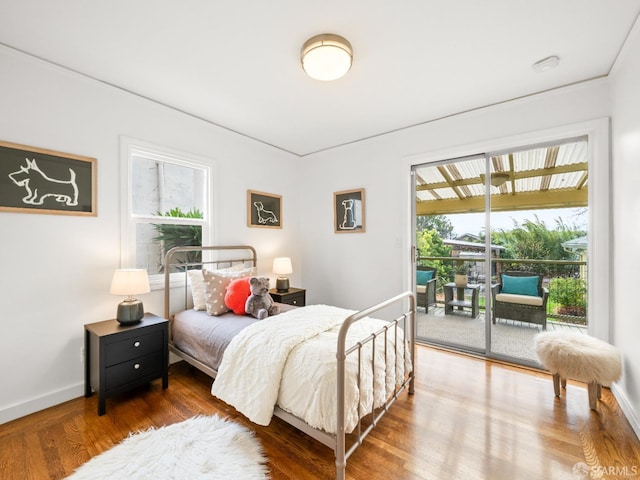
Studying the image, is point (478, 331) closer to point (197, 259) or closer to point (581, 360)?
point (581, 360)

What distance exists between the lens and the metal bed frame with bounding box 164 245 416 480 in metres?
1.46

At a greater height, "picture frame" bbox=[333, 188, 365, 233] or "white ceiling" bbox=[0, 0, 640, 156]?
"white ceiling" bbox=[0, 0, 640, 156]

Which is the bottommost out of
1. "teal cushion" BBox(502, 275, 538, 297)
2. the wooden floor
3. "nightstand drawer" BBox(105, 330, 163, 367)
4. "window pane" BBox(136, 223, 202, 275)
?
the wooden floor

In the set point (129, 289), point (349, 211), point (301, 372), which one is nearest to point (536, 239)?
point (349, 211)

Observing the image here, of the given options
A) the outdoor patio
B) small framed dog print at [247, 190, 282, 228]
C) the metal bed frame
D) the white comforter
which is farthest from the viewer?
small framed dog print at [247, 190, 282, 228]

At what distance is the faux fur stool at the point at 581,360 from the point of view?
197 centimetres

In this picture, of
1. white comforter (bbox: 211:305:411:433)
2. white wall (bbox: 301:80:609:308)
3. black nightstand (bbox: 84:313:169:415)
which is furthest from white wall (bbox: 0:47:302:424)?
white wall (bbox: 301:80:609:308)

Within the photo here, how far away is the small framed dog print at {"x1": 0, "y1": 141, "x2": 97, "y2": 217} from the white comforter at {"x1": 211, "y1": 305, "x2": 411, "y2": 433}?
5.71ft

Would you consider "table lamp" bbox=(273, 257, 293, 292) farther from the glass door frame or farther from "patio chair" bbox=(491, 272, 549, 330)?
the glass door frame

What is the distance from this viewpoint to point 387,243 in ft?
11.9

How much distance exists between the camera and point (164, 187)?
9.95 ft

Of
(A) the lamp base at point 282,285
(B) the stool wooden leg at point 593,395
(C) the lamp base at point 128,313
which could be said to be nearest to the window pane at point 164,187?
(C) the lamp base at point 128,313

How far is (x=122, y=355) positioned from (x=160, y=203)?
1.49m

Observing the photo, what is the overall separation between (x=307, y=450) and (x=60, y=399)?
2019 mm
